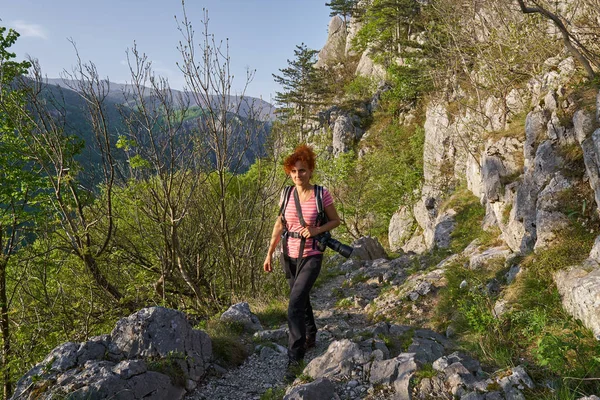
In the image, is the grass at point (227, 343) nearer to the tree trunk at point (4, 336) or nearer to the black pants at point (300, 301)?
the black pants at point (300, 301)

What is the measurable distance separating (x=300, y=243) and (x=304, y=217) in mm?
293

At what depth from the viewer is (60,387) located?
298 cm

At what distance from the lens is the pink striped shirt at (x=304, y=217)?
3914mm

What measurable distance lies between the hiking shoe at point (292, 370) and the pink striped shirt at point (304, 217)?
1.19 metres

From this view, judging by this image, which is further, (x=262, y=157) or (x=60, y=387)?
(x=262, y=157)

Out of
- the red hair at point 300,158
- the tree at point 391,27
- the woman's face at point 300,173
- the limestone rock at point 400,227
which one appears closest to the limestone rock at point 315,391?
the woman's face at point 300,173

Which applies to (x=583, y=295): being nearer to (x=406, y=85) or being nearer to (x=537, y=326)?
(x=537, y=326)

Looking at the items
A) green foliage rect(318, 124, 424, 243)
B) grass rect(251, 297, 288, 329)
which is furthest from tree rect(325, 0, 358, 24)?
grass rect(251, 297, 288, 329)

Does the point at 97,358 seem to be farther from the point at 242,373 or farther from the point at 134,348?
the point at 242,373

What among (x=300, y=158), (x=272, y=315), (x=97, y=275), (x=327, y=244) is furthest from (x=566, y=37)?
(x=97, y=275)

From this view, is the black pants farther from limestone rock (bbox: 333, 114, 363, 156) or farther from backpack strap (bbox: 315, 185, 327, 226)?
limestone rock (bbox: 333, 114, 363, 156)

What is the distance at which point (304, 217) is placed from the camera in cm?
394

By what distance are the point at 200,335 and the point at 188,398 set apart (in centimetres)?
71

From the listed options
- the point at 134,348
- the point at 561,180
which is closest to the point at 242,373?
the point at 134,348
